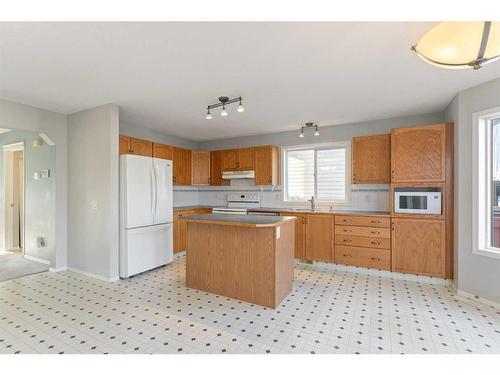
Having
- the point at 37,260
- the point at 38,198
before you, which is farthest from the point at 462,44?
the point at 37,260

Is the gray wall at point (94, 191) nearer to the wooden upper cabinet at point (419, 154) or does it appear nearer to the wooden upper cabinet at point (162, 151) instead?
the wooden upper cabinet at point (162, 151)

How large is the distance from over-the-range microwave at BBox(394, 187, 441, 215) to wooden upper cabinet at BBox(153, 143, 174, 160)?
3.89 meters

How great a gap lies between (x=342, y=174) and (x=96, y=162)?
3.96 meters

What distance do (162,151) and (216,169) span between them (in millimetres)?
1256

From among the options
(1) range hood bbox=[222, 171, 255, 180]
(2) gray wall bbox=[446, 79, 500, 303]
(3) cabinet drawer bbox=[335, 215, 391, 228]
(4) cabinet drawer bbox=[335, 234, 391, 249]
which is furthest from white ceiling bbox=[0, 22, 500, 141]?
(4) cabinet drawer bbox=[335, 234, 391, 249]

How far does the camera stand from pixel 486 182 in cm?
274

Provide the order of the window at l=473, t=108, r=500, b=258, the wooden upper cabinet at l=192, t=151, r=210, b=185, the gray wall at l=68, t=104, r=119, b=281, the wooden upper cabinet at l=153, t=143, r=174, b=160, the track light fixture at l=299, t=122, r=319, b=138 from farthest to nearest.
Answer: the wooden upper cabinet at l=192, t=151, r=210, b=185 → the wooden upper cabinet at l=153, t=143, r=174, b=160 → the track light fixture at l=299, t=122, r=319, b=138 → the gray wall at l=68, t=104, r=119, b=281 → the window at l=473, t=108, r=500, b=258

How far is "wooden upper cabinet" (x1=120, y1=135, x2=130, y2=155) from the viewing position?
380 centimetres

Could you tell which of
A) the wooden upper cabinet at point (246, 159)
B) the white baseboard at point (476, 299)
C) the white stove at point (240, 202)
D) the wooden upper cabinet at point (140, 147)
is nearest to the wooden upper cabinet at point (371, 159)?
the white baseboard at point (476, 299)

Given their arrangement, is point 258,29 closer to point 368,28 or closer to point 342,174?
point 368,28

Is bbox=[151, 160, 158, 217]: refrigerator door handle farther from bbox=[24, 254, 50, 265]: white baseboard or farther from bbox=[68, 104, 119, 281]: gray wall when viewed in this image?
bbox=[24, 254, 50, 265]: white baseboard

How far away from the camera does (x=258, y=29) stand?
1.75 metres

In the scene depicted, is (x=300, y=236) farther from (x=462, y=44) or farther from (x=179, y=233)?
(x=462, y=44)

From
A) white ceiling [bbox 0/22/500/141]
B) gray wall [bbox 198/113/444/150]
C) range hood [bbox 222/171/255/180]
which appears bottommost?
range hood [bbox 222/171/255/180]
